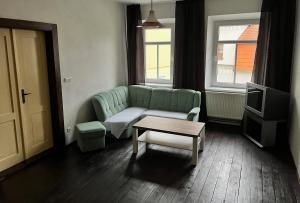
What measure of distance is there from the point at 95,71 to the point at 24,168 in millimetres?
2114

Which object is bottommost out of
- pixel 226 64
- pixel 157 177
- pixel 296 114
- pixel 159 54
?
pixel 157 177

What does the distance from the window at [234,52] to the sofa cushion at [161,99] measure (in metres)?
1.19

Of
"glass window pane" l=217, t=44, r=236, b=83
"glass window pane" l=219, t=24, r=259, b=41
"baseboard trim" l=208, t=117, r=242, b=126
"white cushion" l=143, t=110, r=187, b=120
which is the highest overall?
"glass window pane" l=219, t=24, r=259, b=41

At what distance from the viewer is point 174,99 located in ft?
15.8

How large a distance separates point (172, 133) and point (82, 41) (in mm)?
2278

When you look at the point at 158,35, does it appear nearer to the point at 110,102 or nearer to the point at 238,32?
the point at 238,32

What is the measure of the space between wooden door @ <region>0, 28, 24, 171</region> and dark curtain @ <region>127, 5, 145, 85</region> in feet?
9.10

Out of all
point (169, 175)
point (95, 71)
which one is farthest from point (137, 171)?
point (95, 71)

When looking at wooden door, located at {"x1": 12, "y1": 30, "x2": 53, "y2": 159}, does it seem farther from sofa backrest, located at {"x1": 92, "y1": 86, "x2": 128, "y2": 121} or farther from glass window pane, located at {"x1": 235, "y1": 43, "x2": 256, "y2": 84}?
glass window pane, located at {"x1": 235, "y1": 43, "x2": 256, "y2": 84}

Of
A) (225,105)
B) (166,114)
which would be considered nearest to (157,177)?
(166,114)

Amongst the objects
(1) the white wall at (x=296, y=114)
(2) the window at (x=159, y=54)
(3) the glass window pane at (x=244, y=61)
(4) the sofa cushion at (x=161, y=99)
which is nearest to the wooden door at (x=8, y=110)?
(4) the sofa cushion at (x=161, y=99)

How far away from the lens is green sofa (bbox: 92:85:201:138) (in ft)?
13.8

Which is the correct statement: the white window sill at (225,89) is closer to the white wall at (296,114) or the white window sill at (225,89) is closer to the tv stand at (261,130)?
the tv stand at (261,130)

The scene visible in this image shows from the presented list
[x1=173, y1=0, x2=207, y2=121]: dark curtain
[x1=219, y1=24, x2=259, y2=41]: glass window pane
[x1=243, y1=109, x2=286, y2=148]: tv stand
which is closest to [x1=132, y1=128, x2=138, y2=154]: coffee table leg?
[x1=173, y1=0, x2=207, y2=121]: dark curtain
